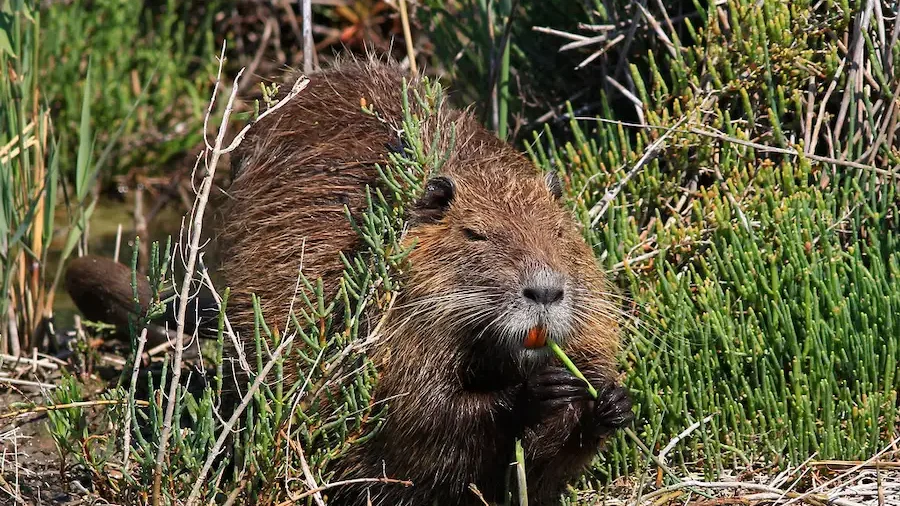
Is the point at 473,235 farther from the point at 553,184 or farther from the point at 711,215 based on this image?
the point at 711,215

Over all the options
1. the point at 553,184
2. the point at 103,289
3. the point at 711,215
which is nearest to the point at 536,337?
the point at 553,184

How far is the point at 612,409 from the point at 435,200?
63 centimetres

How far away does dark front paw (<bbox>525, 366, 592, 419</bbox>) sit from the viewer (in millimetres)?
2816

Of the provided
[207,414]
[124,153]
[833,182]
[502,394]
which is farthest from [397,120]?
[124,153]

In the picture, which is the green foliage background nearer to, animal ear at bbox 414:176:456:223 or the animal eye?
animal ear at bbox 414:176:456:223

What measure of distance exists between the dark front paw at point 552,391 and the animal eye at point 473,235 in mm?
337

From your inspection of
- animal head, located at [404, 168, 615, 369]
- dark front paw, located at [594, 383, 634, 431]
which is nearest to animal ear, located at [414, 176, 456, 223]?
animal head, located at [404, 168, 615, 369]

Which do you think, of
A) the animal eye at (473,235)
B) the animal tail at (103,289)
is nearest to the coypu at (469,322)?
the animal eye at (473,235)

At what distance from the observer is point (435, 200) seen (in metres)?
2.93

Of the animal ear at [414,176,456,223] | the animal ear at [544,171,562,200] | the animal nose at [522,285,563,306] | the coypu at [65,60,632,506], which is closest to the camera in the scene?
the animal nose at [522,285,563,306]

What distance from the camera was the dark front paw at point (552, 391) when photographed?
2.82 m

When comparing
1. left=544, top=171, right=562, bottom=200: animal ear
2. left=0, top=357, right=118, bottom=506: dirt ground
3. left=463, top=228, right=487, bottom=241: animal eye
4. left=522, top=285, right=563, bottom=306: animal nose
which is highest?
left=544, top=171, right=562, bottom=200: animal ear

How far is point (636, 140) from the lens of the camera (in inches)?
153

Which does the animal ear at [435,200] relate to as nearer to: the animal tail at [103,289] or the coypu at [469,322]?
the coypu at [469,322]
